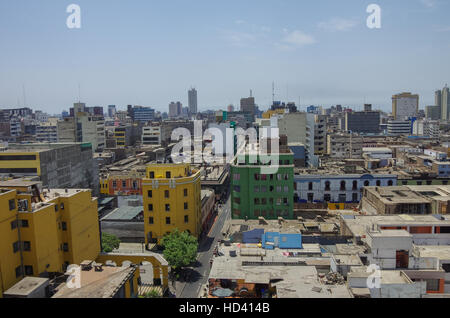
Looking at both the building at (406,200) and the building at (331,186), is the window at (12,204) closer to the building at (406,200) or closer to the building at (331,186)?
the building at (406,200)

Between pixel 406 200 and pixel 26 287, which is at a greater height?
pixel 26 287

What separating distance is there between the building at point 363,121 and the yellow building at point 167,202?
421ft

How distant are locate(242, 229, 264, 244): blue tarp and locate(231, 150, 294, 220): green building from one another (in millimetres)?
12212

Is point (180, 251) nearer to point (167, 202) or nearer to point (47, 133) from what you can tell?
point (167, 202)

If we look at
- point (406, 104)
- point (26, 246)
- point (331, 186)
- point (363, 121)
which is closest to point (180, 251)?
point (26, 246)

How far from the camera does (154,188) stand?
3669 cm

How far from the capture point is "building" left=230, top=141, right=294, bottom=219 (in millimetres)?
39406

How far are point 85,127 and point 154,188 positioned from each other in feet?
236

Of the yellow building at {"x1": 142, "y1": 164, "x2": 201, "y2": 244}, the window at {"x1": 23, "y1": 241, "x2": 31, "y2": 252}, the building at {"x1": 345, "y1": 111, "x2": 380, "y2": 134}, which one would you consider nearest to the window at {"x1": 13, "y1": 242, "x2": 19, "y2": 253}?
the window at {"x1": 23, "y1": 241, "x2": 31, "y2": 252}

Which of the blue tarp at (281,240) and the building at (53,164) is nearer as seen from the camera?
the blue tarp at (281,240)

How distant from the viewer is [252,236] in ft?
89.2

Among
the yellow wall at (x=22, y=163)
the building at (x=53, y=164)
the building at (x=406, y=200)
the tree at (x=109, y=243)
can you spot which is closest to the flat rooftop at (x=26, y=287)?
the tree at (x=109, y=243)

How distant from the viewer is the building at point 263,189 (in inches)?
1551

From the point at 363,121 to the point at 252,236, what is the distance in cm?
13875
